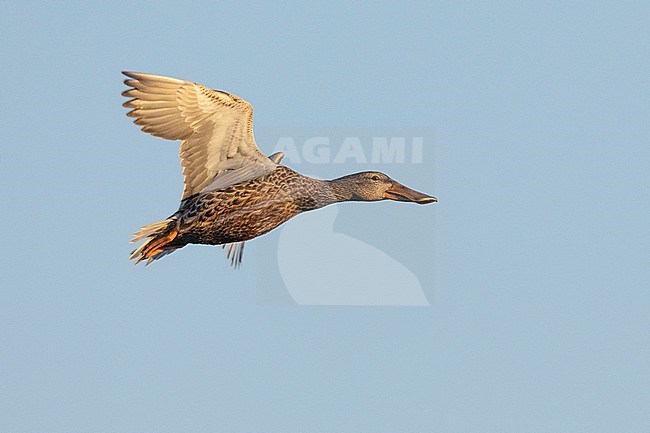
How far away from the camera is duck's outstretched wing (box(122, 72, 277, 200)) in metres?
18.0

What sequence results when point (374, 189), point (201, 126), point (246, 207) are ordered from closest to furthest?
1. point (201, 126)
2. point (246, 207)
3. point (374, 189)

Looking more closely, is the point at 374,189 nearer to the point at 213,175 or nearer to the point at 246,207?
the point at 246,207

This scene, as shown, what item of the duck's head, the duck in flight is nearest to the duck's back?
the duck in flight

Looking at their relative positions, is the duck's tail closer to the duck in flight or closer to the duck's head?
the duck in flight

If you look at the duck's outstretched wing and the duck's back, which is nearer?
the duck's outstretched wing

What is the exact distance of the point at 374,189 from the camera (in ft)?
64.0

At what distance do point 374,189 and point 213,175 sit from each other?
2.29 meters

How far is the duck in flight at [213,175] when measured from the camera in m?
18.1

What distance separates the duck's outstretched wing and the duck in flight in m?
0.01

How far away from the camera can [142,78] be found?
709 inches

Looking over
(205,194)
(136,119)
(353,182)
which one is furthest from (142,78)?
(353,182)

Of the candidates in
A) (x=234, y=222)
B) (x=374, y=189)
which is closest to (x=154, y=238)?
(x=234, y=222)

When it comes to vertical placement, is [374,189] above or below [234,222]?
above

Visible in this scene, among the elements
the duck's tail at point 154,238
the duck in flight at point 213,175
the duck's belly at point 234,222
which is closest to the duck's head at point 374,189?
the duck in flight at point 213,175
